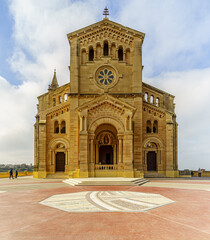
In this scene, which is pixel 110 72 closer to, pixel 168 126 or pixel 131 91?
pixel 131 91

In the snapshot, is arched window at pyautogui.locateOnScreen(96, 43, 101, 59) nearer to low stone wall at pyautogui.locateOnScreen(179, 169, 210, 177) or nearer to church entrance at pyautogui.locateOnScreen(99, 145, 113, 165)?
church entrance at pyautogui.locateOnScreen(99, 145, 113, 165)

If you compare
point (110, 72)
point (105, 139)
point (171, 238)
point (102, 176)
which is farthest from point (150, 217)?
point (110, 72)

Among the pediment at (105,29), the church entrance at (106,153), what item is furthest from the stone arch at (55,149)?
the pediment at (105,29)

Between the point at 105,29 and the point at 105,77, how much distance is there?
798cm

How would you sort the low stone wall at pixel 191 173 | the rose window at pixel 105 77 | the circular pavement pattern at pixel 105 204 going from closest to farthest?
the circular pavement pattern at pixel 105 204
the rose window at pixel 105 77
the low stone wall at pixel 191 173

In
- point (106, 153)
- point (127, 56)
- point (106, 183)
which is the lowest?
point (106, 183)

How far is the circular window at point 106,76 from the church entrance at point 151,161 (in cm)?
1282

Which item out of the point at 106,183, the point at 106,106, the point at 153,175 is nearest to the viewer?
the point at 106,183

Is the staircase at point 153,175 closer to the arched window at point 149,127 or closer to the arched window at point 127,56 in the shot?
the arched window at point 149,127

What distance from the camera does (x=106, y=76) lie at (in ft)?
134

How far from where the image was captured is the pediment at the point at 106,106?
112ft

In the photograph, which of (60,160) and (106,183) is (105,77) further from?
(106,183)

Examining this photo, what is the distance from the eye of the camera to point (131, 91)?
40.2 m

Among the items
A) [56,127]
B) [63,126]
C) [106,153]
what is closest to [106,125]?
[106,153]
